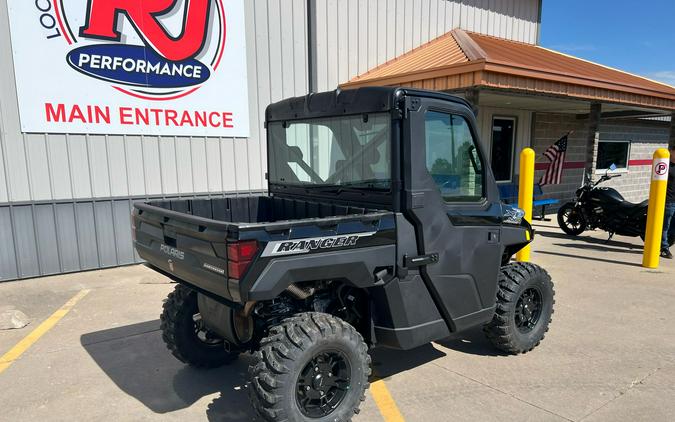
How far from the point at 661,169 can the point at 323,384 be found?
671cm

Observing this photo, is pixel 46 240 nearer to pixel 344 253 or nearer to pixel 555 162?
pixel 344 253

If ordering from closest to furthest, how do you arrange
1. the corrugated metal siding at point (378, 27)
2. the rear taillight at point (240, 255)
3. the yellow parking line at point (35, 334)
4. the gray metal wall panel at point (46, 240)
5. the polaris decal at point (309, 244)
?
the rear taillight at point (240, 255)
the polaris decal at point (309, 244)
the yellow parking line at point (35, 334)
the gray metal wall panel at point (46, 240)
the corrugated metal siding at point (378, 27)

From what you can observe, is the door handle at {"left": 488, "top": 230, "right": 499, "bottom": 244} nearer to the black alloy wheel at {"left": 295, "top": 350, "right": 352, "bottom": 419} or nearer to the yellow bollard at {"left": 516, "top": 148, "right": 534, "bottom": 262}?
the black alloy wheel at {"left": 295, "top": 350, "right": 352, "bottom": 419}

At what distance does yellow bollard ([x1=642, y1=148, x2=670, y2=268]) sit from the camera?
7031 mm

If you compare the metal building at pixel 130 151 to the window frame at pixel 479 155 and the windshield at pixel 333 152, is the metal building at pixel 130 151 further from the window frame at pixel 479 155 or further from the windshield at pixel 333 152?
the window frame at pixel 479 155

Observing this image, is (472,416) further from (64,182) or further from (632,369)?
(64,182)

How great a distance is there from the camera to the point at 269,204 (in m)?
4.27

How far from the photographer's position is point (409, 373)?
3.90 metres

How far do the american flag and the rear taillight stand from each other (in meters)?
12.6

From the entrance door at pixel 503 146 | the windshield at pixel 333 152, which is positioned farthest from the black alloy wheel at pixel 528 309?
the entrance door at pixel 503 146

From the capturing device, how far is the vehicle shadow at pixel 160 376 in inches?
135

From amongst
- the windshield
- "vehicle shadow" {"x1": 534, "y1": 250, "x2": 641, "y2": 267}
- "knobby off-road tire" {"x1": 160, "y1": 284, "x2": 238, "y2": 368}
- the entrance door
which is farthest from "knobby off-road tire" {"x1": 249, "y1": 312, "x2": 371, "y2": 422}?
the entrance door

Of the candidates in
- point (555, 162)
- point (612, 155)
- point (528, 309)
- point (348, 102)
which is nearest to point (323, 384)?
point (348, 102)

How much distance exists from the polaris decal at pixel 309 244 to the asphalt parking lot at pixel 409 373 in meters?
1.32
